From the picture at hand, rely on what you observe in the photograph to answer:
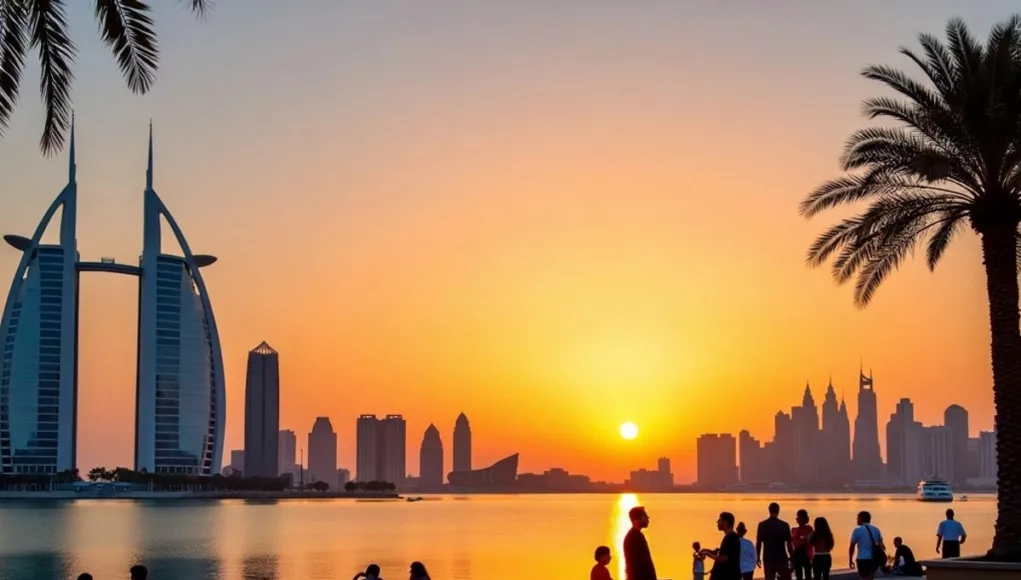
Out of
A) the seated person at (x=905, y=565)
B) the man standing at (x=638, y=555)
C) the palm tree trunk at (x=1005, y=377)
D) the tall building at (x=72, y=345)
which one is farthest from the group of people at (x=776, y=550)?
the tall building at (x=72, y=345)

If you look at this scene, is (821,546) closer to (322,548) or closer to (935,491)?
(322,548)

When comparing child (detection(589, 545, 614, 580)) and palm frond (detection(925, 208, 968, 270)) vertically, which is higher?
palm frond (detection(925, 208, 968, 270))

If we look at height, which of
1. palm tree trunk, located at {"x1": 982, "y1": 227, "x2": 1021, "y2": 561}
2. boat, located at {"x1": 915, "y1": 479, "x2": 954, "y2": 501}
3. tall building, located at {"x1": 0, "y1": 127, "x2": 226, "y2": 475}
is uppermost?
tall building, located at {"x1": 0, "y1": 127, "x2": 226, "y2": 475}

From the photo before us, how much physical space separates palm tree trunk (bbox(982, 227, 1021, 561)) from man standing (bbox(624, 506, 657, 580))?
9.18 meters

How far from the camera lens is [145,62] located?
12.9 m

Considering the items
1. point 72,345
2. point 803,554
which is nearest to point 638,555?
point 803,554

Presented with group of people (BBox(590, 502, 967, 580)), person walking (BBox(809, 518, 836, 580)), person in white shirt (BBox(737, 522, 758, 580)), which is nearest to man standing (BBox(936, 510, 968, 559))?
group of people (BBox(590, 502, 967, 580))

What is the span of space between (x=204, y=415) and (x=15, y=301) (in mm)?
32380

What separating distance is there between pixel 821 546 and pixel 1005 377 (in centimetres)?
462

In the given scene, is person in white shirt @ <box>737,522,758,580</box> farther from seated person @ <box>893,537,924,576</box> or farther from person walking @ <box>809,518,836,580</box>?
seated person @ <box>893,537,924,576</box>

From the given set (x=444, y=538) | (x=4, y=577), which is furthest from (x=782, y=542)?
(x=444, y=538)

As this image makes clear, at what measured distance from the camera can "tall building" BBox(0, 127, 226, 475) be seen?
18488 centimetres

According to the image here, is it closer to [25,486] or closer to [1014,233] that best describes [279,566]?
[1014,233]

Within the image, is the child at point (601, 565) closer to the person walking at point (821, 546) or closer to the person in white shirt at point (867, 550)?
the person walking at point (821, 546)
